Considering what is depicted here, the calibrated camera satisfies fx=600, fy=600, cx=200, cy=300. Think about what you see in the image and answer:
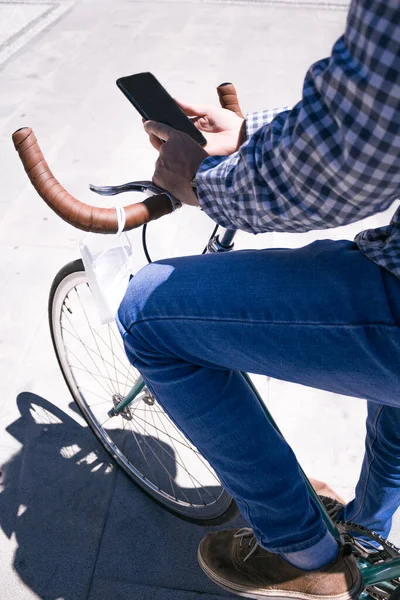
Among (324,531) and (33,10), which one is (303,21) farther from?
(324,531)

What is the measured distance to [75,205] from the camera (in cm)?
111

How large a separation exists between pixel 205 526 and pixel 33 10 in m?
5.82

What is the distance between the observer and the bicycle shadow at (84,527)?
5.91 ft

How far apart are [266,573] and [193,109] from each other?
106 cm

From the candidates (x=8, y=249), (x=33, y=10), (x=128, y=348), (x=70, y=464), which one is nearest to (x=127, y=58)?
(x=33, y=10)

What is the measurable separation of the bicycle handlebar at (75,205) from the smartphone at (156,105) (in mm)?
191

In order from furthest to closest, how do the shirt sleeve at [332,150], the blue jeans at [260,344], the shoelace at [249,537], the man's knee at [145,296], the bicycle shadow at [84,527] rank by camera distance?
the bicycle shadow at [84,527] < the shoelace at [249,537] < the man's knee at [145,296] < the blue jeans at [260,344] < the shirt sleeve at [332,150]

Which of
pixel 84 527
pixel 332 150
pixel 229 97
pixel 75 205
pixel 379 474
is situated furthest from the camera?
pixel 84 527

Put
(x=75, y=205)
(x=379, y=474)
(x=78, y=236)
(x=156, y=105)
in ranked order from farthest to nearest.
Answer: (x=78, y=236)
(x=379, y=474)
(x=156, y=105)
(x=75, y=205)

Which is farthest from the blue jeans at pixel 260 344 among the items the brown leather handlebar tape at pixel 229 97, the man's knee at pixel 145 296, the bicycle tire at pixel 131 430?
the bicycle tire at pixel 131 430

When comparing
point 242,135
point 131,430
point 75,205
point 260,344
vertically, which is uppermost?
point 75,205

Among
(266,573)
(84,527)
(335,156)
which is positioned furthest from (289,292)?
(84,527)

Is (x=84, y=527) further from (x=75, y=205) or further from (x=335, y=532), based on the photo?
(x=75, y=205)

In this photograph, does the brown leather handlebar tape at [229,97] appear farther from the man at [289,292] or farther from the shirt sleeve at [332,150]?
the shirt sleeve at [332,150]
